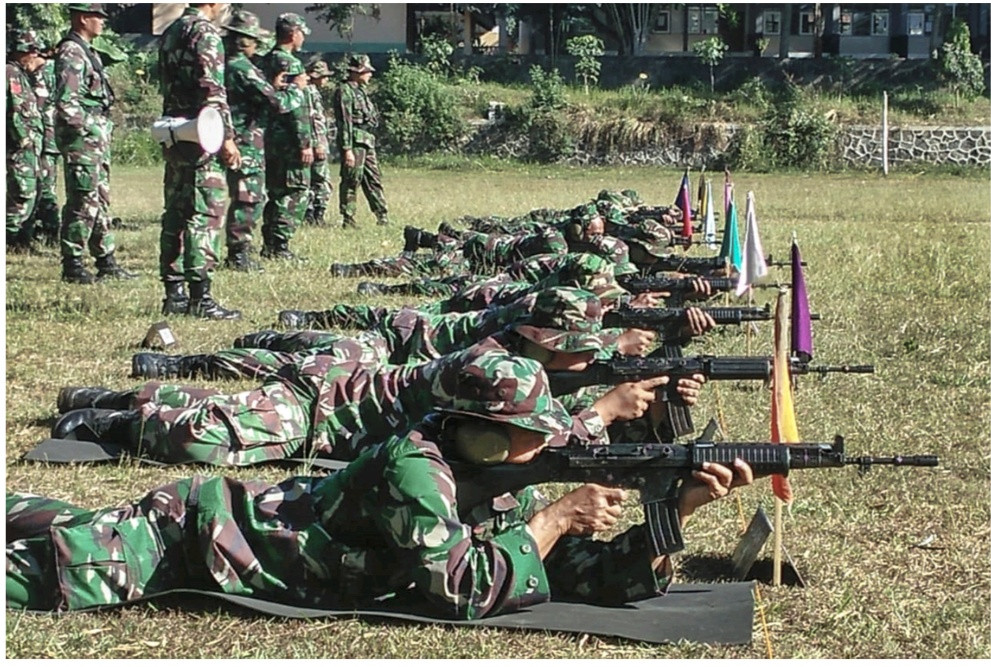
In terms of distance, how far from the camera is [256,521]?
4.80 metres

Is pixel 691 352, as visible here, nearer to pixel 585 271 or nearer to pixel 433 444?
pixel 585 271

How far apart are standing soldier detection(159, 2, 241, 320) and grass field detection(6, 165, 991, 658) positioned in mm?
363

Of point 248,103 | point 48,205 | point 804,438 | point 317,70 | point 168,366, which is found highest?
point 317,70

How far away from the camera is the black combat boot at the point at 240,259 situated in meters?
13.7

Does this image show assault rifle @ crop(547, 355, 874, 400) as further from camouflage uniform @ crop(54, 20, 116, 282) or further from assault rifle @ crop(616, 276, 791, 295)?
camouflage uniform @ crop(54, 20, 116, 282)

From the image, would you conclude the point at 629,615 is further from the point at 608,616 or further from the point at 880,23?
the point at 880,23

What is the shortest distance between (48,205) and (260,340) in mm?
7761

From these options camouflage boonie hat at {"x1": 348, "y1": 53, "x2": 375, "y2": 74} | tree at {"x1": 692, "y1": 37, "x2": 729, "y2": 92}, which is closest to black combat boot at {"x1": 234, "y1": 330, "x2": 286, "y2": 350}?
camouflage boonie hat at {"x1": 348, "y1": 53, "x2": 375, "y2": 74}

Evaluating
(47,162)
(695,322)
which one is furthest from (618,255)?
(47,162)

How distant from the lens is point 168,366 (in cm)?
859

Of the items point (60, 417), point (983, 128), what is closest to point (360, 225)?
point (60, 417)

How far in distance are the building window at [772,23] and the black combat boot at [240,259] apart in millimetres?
37668

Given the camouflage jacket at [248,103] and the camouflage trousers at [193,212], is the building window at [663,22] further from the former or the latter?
the camouflage trousers at [193,212]

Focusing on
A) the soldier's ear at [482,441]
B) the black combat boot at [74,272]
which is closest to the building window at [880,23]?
the black combat boot at [74,272]
